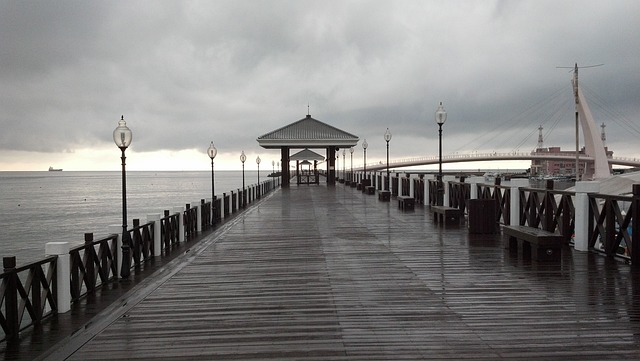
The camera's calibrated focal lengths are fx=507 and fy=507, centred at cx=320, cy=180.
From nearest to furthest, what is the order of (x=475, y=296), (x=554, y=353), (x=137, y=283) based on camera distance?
(x=554, y=353) < (x=475, y=296) < (x=137, y=283)

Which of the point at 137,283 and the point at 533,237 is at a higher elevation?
the point at 533,237

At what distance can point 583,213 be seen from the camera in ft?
29.2

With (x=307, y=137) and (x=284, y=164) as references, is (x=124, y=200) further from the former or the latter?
(x=284, y=164)

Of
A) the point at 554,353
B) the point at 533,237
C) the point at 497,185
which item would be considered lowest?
the point at 554,353

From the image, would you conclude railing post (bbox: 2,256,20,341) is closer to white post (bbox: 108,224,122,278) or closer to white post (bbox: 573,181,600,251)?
white post (bbox: 108,224,122,278)

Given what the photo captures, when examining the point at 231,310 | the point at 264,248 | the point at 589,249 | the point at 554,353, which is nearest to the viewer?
the point at 554,353

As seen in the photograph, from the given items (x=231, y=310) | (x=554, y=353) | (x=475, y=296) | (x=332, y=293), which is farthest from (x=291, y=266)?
(x=554, y=353)

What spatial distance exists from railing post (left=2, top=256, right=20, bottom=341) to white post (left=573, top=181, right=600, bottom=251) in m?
8.52

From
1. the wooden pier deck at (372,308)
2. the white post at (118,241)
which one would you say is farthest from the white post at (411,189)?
the white post at (118,241)

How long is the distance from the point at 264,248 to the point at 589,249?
5998mm

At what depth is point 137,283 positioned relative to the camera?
7531mm

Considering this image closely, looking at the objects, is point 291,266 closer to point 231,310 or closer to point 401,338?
point 231,310

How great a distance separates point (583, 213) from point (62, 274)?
8.24m

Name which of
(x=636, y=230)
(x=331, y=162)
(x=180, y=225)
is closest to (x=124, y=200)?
(x=180, y=225)
